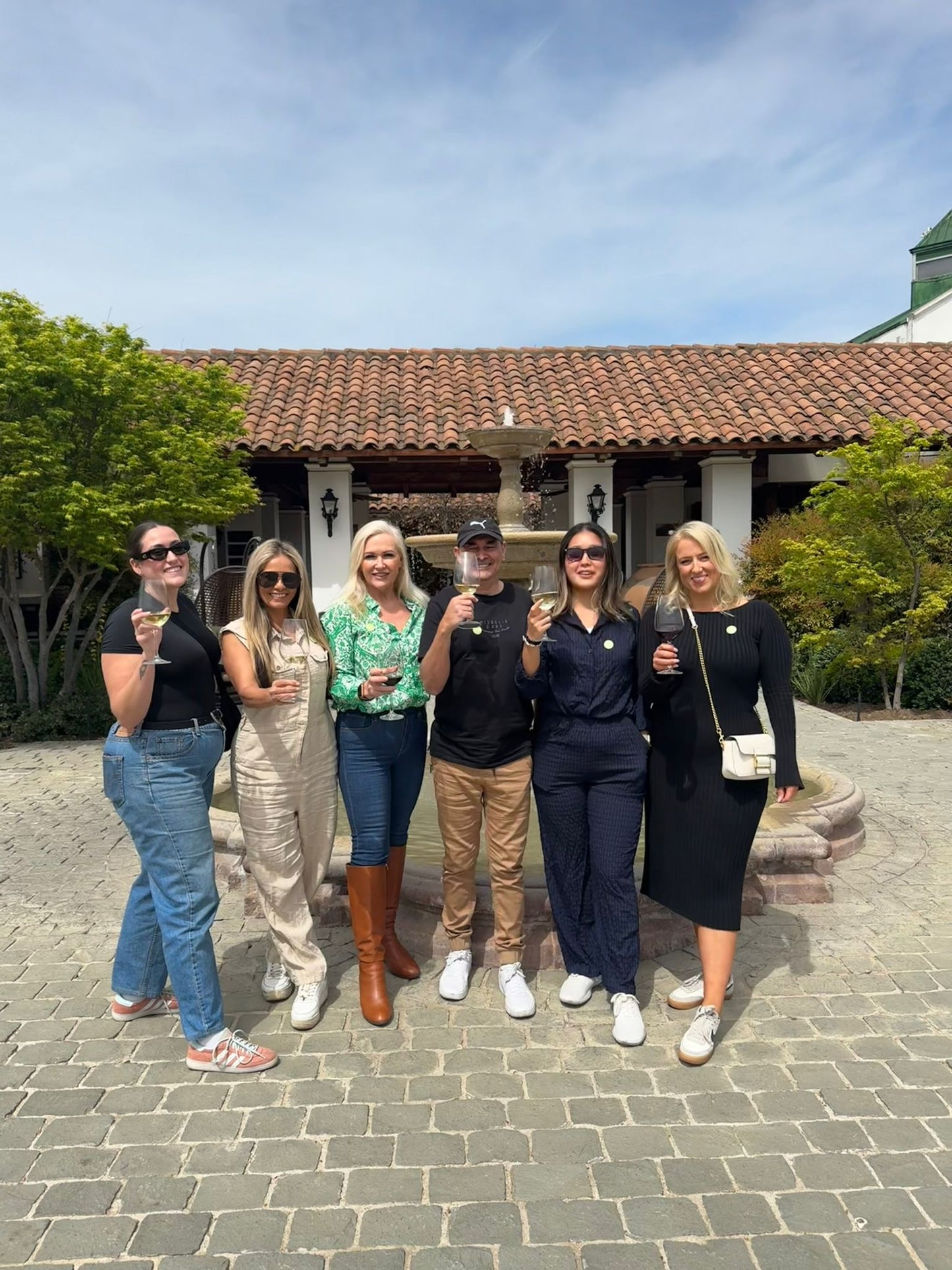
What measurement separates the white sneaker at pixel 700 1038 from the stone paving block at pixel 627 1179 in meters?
0.53

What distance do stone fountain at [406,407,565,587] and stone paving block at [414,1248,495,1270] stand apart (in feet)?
14.2

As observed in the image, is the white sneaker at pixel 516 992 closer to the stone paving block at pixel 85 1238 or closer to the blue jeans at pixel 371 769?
the blue jeans at pixel 371 769

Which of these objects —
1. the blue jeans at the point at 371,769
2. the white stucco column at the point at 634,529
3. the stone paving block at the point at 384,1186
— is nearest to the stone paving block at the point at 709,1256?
the stone paving block at the point at 384,1186

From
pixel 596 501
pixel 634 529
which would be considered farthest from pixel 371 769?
pixel 634 529

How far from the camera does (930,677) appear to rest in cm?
1057

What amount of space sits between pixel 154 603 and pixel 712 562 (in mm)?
1889

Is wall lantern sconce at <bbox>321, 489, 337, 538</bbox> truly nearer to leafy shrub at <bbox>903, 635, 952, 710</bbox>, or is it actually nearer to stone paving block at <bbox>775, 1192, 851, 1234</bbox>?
leafy shrub at <bbox>903, 635, 952, 710</bbox>

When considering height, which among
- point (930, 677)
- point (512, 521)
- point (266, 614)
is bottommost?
point (930, 677)

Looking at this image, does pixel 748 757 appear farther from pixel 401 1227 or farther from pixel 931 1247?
pixel 401 1227

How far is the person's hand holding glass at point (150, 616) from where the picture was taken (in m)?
2.52

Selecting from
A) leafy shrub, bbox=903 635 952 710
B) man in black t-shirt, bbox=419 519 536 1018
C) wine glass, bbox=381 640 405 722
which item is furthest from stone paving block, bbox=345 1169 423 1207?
leafy shrub, bbox=903 635 952 710

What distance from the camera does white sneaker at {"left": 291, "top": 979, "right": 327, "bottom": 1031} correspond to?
319cm

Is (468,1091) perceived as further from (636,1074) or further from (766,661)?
(766,661)

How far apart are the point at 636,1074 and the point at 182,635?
2151mm
